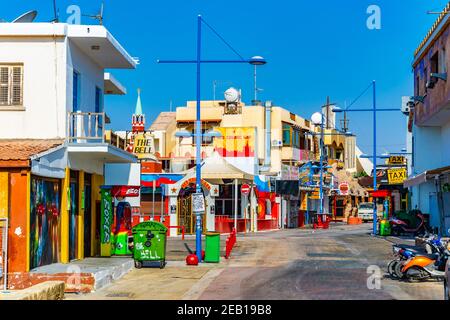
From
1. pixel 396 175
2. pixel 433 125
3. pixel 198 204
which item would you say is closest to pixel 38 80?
pixel 198 204

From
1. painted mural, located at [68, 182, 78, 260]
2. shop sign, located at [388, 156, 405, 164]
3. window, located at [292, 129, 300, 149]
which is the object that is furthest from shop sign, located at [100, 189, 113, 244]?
window, located at [292, 129, 300, 149]

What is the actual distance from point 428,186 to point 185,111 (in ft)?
A: 80.8

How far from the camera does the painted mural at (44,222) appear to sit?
59.2 feet

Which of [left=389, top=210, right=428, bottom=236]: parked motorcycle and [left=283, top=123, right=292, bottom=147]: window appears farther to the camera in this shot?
[left=283, top=123, right=292, bottom=147]: window

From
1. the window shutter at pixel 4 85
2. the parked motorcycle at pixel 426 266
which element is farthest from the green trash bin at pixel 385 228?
the window shutter at pixel 4 85

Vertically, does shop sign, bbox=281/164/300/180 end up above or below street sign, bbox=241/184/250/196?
above

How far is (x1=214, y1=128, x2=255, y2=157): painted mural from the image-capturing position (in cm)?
5600

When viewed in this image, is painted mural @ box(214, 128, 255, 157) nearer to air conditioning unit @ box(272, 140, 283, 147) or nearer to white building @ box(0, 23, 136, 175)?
air conditioning unit @ box(272, 140, 283, 147)

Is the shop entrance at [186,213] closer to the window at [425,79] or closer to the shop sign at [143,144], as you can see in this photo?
the shop sign at [143,144]

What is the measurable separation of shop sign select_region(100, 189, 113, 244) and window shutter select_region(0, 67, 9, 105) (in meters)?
4.51

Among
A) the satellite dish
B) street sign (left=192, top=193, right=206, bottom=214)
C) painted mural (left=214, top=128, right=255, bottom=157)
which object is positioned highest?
the satellite dish

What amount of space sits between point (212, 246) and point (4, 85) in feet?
25.2

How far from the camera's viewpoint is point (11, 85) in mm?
21078
